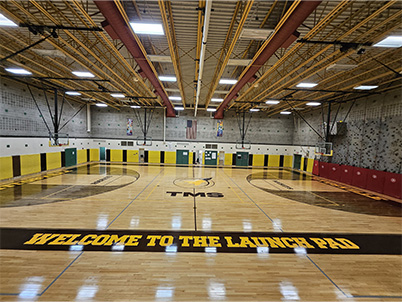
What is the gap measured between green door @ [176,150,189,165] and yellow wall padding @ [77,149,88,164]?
1065 cm

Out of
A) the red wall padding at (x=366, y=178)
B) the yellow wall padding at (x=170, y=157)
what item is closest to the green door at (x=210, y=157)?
the yellow wall padding at (x=170, y=157)

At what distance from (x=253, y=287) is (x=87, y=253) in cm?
429

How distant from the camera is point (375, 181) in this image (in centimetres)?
1224

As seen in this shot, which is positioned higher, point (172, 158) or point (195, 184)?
point (172, 158)

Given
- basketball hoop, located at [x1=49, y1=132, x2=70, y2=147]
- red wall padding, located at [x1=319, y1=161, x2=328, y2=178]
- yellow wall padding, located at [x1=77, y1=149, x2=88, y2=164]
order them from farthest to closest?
yellow wall padding, located at [x1=77, y1=149, x2=88, y2=164] → red wall padding, located at [x1=319, y1=161, x2=328, y2=178] → basketball hoop, located at [x1=49, y1=132, x2=70, y2=147]

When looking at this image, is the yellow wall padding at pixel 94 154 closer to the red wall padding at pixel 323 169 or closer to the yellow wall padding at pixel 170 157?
the yellow wall padding at pixel 170 157

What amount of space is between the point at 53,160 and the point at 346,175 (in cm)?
2478

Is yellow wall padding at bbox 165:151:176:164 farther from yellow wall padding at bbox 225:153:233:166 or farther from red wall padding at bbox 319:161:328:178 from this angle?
red wall padding at bbox 319:161:328:178

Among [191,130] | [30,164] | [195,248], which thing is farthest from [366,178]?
[30,164]

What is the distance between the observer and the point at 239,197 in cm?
1058

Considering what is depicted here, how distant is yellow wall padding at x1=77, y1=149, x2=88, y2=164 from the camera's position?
68.3 feet

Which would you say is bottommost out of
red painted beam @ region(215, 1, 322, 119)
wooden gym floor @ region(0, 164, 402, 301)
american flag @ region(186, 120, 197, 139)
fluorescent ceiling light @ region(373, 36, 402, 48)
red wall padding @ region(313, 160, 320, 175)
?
wooden gym floor @ region(0, 164, 402, 301)

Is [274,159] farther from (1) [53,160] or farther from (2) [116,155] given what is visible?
(1) [53,160]

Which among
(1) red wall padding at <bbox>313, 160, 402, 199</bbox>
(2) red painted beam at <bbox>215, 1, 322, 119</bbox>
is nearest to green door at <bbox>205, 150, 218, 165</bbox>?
(1) red wall padding at <bbox>313, 160, 402, 199</bbox>
